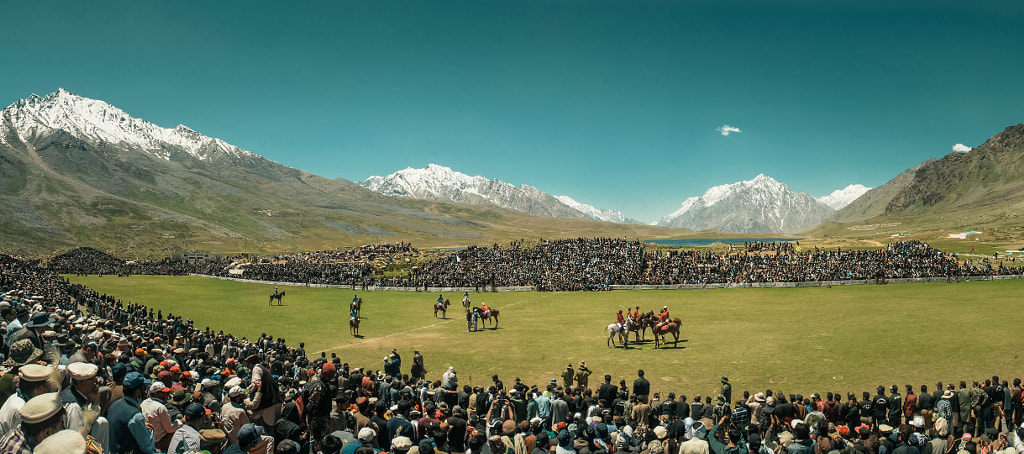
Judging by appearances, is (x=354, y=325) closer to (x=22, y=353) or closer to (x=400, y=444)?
(x=22, y=353)

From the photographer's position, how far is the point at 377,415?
1050 centimetres

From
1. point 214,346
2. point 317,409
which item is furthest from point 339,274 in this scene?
point 317,409

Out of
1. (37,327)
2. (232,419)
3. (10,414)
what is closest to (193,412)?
(232,419)

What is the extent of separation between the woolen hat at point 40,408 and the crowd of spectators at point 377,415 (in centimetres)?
1

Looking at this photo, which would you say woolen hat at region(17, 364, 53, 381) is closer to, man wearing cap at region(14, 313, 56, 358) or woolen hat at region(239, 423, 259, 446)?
woolen hat at region(239, 423, 259, 446)

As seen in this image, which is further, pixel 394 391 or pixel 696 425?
pixel 394 391

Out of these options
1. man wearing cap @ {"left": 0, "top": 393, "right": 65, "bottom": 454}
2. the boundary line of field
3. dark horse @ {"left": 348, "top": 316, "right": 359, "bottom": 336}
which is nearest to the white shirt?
man wearing cap @ {"left": 0, "top": 393, "right": 65, "bottom": 454}

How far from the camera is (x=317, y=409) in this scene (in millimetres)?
10234

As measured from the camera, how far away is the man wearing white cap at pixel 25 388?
504 centimetres

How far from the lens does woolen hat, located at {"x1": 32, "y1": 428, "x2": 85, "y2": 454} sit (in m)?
3.99

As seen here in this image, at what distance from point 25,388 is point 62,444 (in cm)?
165

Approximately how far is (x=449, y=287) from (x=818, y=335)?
39849 mm

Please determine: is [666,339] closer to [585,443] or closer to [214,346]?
[585,443]

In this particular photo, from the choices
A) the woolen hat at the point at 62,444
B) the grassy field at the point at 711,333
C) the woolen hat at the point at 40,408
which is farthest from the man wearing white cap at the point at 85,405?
the grassy field at the point at 711,333
